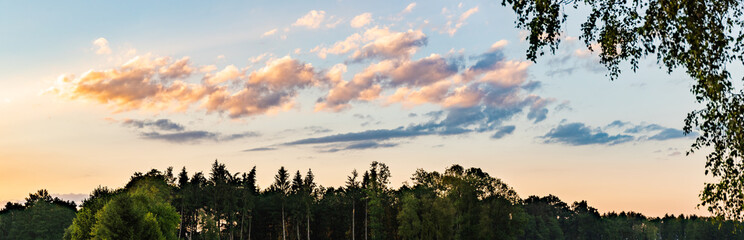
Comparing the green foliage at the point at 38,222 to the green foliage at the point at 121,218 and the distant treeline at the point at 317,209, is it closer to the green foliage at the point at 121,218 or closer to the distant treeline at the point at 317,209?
the distant treeline at the point at 317,209

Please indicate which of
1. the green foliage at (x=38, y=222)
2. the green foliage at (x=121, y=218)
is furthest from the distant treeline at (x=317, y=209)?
the green foliage at (x=121, y=218)

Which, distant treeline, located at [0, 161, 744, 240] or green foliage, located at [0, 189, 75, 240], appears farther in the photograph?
green foliage, located at [0, 189, 75, 240]

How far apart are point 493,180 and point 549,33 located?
84.2 meters

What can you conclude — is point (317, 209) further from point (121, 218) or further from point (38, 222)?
point (121, 218)

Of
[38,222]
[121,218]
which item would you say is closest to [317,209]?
[38,222]

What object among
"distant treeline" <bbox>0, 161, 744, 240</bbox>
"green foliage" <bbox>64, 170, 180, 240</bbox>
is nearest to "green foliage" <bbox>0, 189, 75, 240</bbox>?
"distant treeline" <bbox>0, 161, 744, 240</bbox>

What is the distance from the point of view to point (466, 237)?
91000mm

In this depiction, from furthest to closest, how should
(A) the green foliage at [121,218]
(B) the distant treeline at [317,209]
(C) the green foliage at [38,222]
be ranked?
(C) the green foliage at [38,222] < (B) the distant treeline at [317,209] < (A) the green foliage at [121,218]

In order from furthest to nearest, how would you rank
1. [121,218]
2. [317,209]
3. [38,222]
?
[317,209] → [38,222] → [121,218]

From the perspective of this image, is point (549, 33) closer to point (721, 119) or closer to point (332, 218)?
point (721, 119)

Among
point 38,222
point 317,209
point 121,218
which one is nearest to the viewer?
point 121,218

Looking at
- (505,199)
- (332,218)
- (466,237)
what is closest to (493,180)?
(505,199)

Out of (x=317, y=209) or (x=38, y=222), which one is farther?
Answer: (x=317, y=209)

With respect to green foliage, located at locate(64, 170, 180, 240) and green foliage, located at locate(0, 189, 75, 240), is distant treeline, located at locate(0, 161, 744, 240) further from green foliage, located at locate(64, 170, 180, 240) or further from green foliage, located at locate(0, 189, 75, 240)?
green foliage, located at locate(64, 170, 180, 240)
